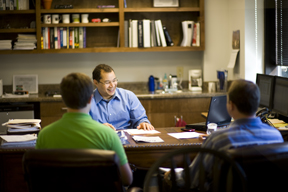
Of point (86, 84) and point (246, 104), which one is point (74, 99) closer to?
point (86, 84)

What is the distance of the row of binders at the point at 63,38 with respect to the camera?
472 cm

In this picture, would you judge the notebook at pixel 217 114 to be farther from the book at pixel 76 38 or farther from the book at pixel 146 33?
the book at pixel 76 38

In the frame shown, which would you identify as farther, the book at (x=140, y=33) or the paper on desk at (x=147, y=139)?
the book at (x=140, y=33)

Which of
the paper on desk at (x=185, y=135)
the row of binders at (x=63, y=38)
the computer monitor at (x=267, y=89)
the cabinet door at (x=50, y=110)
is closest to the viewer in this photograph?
the paper on desk at (x=185, y=135)

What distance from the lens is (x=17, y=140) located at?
2.53m

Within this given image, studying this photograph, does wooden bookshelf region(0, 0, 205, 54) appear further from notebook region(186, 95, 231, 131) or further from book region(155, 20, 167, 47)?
notebook region(186, 95, 231, 131)

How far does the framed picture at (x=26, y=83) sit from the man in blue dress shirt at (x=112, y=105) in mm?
2043

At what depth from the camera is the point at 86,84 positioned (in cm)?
181

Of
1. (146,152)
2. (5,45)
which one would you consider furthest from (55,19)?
(146,152)

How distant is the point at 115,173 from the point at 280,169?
0.67m

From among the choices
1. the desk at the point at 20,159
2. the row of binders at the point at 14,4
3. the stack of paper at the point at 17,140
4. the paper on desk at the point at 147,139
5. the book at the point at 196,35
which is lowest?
the desk at the point at 20,159

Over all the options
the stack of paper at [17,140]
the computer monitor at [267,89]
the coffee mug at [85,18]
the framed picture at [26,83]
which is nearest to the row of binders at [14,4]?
the coffee mug at [85,18]

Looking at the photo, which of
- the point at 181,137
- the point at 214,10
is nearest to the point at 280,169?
the point at 181,137

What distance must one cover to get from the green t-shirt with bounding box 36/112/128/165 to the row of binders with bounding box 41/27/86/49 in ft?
10.1
